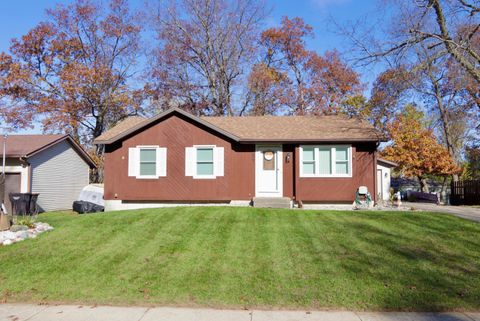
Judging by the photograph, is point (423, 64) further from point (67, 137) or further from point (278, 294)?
point (67, 137)

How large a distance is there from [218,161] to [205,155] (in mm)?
623

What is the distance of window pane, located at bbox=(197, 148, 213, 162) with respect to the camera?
1602 centimetres

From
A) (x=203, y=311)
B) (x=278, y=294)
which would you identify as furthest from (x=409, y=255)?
(x=203, y=311)

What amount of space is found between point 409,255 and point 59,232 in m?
8.81

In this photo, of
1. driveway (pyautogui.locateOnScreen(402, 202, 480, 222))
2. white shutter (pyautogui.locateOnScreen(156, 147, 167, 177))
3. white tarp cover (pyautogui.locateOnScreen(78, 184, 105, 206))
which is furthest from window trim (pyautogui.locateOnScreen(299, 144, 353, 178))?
white tarp cover (pyautogui.locateOnScreen(78, 184, 105, 206))

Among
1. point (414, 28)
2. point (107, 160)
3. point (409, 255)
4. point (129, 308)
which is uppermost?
point (414, 28)

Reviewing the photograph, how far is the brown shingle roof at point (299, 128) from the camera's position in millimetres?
15609

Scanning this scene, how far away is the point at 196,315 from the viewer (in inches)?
224

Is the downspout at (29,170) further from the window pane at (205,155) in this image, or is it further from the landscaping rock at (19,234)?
the landscaping rock at (19,234)

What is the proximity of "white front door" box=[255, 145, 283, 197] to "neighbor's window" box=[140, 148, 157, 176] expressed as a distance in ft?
14.4

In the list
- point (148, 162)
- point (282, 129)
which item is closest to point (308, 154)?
point (282, 129)

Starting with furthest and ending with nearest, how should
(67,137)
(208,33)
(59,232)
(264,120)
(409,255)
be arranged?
(208,33) → (67,137) → (264,120) → (59,232) → (409,255)

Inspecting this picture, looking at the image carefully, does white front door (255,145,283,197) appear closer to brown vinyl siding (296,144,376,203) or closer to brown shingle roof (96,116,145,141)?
brown vinyl siding (296,144,376,203)

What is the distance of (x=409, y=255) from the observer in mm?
7891
